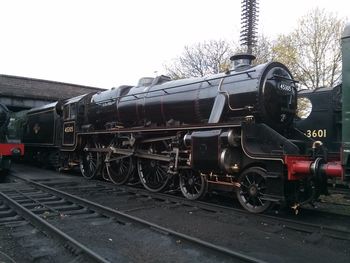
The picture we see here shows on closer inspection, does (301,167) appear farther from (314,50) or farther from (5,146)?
(314,50)

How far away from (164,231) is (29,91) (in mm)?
24934

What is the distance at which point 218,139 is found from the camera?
809 cm

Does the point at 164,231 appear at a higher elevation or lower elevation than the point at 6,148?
lower

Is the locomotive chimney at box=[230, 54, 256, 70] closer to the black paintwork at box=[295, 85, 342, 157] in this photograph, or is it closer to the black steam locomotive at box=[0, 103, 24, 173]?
the black paintwork at box=[295, 85, 342, 157]

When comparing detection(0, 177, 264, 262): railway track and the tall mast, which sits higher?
the tall mast

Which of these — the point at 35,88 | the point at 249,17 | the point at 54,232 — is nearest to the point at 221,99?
the point at 54,232

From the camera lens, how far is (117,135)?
39.7ft

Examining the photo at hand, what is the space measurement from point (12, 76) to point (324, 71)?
69.0ft

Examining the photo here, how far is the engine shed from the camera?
26969mm

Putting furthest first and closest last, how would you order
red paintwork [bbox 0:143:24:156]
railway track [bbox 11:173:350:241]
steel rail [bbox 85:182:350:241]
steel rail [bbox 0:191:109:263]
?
red paintwork [bbox 0:143:24:156]
railway track [bbox 11:173:350:241]
steel rail [bbox 85:182:350:241]
steel rail [bbox 0:191:109:263]

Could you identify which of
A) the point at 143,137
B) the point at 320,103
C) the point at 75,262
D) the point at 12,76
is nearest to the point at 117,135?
the point at 143,137

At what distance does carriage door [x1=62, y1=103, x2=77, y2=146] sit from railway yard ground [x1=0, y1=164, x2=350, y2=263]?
5415 mm

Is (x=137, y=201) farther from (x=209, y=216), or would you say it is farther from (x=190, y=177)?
(x=209, y=216)

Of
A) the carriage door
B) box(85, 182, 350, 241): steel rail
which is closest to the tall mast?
the carriage door
